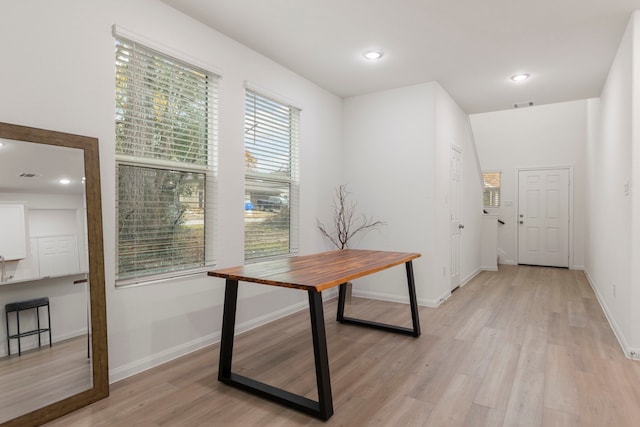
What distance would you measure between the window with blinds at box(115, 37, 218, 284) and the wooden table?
2.01 ft

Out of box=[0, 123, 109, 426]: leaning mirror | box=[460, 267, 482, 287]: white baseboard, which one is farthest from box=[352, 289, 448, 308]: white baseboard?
box=[0, 123, 109, 426]: leaning mirror

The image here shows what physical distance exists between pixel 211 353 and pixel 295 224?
163 centimetres

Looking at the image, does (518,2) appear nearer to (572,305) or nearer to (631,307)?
(631,307)

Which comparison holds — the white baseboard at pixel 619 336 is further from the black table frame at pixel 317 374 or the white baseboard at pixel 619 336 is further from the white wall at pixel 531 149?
the white wall at pixel 531 149

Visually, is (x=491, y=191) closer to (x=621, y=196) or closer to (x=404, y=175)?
(x=404, y=175)

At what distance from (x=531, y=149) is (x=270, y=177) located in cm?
557

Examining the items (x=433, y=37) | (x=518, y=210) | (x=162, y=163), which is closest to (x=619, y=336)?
(x=433, y=37)

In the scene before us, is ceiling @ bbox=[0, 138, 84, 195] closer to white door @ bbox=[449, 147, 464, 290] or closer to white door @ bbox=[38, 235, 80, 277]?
Result: white door @ bbox=[38, 235, 80, 277]

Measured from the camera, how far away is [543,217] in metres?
6.86

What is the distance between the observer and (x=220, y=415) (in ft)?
6.44

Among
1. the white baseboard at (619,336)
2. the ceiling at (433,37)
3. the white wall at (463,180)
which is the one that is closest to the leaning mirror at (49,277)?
the ceiling at (433,37)

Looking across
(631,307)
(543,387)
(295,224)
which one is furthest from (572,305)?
(295,224)

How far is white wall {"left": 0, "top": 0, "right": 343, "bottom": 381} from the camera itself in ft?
6.42

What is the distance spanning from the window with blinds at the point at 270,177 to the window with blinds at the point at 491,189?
4.93m
